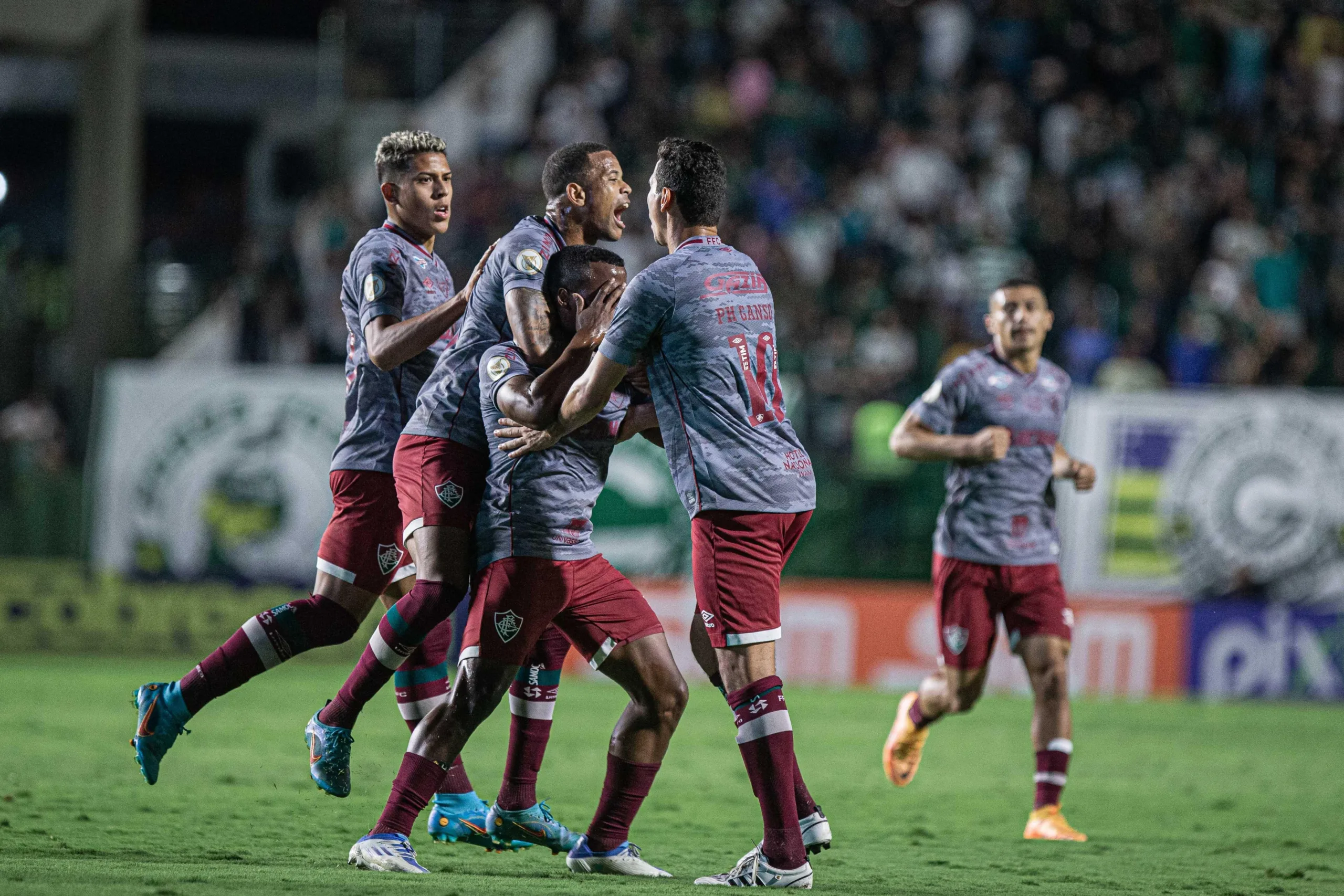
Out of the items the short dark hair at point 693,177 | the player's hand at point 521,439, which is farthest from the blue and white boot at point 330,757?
the short dark hair at point 693,177

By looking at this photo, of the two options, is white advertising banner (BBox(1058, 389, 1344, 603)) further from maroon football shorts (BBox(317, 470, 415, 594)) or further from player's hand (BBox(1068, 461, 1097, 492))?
maroon football shorts (BBox(317, 470, 415, 594))

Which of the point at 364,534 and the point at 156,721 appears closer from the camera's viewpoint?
the point at 156,721

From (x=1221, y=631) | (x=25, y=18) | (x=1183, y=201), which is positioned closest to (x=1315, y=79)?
(x=1183, y=201)

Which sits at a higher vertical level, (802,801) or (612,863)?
(802,801)

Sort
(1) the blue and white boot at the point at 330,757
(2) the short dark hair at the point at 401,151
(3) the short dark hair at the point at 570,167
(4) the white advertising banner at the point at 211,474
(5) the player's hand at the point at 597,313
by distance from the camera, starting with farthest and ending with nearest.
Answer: (4) the white advertising banner at the point at 211,474 → (2) the short dark hair at the point at 401,151 → (1) the blue and white boot at the point at 330,757 → (3) the short dark hair at the point at 570,167 → (5) the player's hand at the point at 597,313

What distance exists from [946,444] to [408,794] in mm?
3600

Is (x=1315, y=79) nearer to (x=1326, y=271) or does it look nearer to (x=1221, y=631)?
(x=1326, y=271)

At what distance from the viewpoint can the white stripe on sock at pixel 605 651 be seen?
6.07m

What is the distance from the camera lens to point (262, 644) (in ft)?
21.5

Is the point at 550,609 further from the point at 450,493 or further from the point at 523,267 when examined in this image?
the point at 523,267

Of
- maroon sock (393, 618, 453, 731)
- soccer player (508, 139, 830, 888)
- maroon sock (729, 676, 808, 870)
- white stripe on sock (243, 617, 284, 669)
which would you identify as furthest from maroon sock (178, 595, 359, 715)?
maroon sock (729, 676, 808, 870)

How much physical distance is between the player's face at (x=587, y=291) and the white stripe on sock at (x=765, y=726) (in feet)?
5.02

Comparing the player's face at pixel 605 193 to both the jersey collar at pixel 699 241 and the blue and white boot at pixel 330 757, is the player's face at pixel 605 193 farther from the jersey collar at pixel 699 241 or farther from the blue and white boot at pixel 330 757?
the blue and white boot at pixel 330 757

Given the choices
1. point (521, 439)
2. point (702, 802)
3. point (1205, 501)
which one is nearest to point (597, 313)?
point (521, 439)
